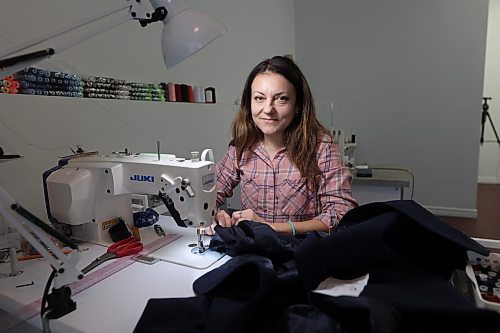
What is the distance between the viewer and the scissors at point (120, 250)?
2.93 ft

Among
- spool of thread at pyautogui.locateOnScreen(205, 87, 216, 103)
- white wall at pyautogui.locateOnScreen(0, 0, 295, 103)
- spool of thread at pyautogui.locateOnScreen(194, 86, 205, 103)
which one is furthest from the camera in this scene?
spool of thread at pyautogui.locateOnScreen(205, 87, 216, 103)

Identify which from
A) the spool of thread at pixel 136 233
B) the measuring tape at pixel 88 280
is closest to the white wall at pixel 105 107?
the spool of thread at pixel 136 233

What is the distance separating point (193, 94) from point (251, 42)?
3.57ft

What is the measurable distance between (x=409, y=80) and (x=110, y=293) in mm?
3640

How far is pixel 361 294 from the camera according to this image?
54cm

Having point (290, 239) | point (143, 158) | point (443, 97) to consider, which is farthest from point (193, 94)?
point (443, 97)

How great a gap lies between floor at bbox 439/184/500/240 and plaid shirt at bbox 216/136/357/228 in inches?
76.1

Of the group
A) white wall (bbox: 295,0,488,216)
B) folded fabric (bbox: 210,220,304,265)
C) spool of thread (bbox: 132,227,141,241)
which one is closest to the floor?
white wall (bbox: 295,0,488,216)

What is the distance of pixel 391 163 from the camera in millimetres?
3748

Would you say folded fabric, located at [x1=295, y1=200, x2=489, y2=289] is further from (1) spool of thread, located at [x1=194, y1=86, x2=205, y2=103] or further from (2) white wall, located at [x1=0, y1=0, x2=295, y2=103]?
(1) spool of thread, located at [x1=194, y1=86, x2=205, y2=103]

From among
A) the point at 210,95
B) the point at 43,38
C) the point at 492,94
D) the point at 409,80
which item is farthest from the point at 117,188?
the point at 492,94

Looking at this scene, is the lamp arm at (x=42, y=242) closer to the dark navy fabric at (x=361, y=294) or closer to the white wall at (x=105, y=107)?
the dark navy fabric at (x=361, y=294)

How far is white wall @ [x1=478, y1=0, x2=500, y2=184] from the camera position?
481 centimetres

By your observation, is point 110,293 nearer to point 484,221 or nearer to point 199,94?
point 199,94
